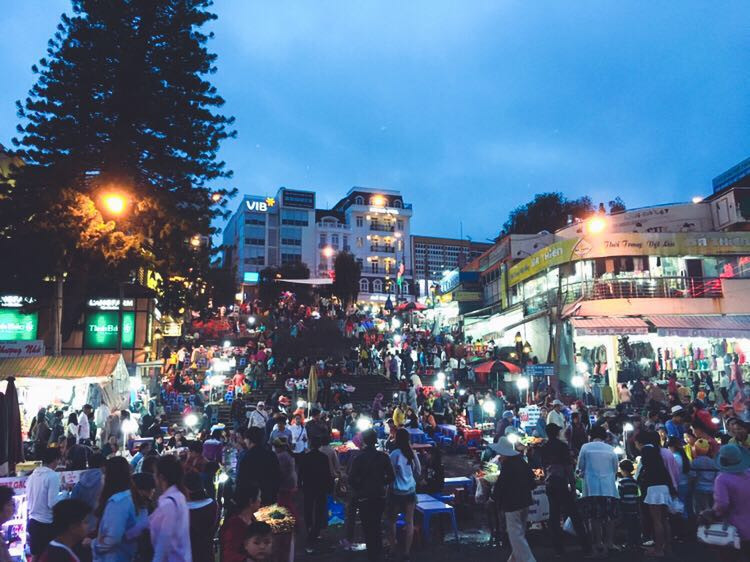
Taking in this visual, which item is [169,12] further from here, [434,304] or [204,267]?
[434,304]

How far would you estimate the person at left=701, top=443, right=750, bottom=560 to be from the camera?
16.1ft

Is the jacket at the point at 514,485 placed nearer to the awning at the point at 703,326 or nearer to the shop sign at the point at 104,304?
the awning at the point at 703,326

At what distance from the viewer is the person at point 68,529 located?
3541 millimetres

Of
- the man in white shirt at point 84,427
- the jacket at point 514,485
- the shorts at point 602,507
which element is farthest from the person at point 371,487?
the man in white shirt at point 84,427

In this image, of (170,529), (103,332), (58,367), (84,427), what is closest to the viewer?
(170,529)

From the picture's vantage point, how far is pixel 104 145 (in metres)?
21.0

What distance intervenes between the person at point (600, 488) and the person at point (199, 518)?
5.45 meters

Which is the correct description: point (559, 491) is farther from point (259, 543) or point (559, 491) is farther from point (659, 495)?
point (259, 543)

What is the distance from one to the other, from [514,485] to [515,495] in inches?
4.5

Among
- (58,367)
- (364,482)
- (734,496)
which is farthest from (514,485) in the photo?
(58,367)

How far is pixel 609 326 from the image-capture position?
23.2 meters

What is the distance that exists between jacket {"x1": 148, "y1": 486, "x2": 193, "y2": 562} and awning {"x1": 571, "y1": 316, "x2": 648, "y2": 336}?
2072cm

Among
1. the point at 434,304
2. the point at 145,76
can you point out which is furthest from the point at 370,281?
the point at 145,76

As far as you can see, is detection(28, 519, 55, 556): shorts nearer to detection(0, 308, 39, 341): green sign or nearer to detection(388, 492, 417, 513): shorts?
detection(388, 492, 417, 513): shorts
